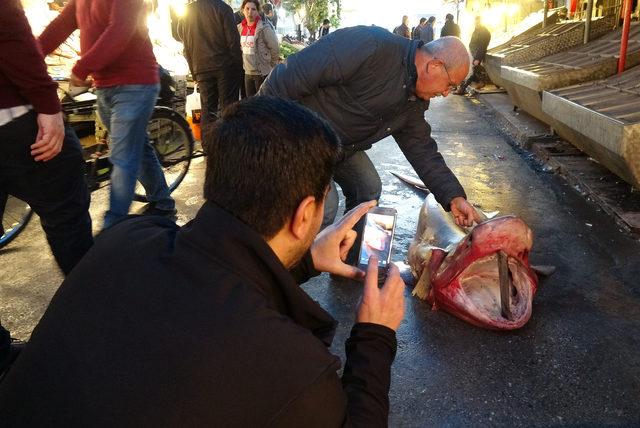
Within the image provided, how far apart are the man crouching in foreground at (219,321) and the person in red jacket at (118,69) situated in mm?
2177

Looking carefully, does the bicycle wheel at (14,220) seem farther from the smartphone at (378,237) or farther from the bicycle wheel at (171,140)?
the smartphone at (378,237)

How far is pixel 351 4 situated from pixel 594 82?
59730 millimetres

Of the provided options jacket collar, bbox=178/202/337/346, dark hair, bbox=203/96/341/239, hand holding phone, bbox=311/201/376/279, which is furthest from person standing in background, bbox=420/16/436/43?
jacket collar, bbox=178/202/337/346

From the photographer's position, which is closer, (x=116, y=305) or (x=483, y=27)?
(x=116, y=305)

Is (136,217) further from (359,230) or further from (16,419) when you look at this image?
(359,230)

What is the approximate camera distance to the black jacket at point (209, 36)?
233 inches

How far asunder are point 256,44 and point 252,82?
1.78ft

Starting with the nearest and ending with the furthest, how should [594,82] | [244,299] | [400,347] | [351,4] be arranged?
[244,299], [400,347], [594,82], [351,4]

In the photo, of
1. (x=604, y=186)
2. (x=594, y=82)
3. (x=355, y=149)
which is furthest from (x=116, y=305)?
(x=594, y=82)

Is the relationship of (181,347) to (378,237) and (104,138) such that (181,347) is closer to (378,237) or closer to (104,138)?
(378,237)

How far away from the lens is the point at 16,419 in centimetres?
98

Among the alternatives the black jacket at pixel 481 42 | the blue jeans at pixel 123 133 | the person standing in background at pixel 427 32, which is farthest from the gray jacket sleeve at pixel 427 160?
the person standing in background at pixel 427 32

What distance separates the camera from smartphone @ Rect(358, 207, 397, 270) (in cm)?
276

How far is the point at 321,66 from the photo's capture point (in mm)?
2695
